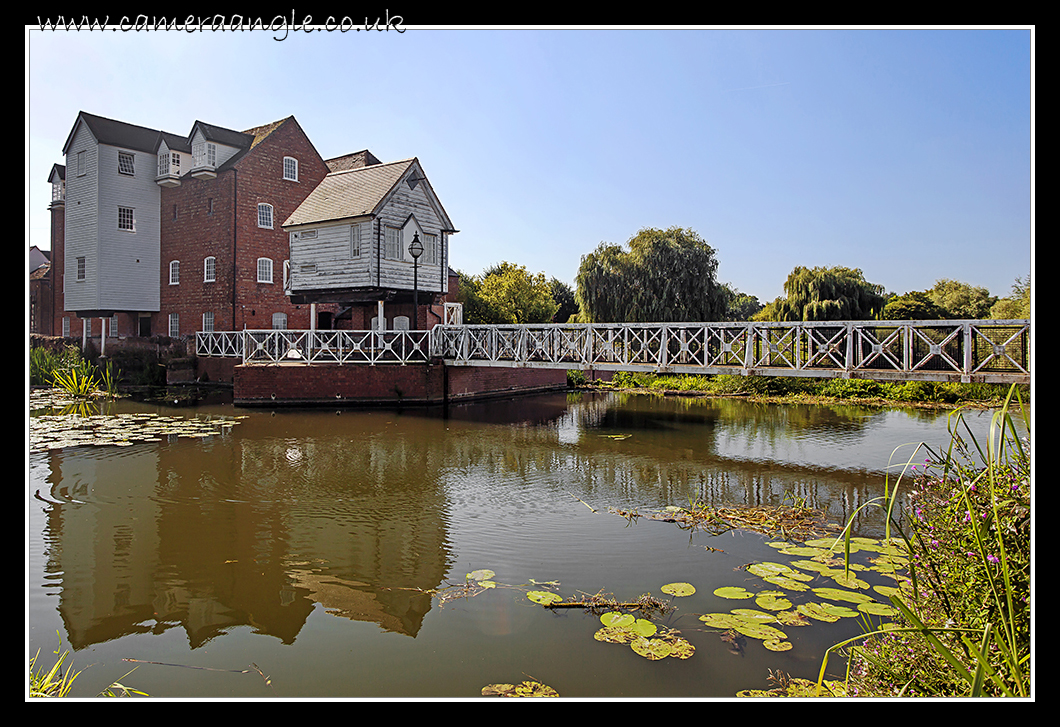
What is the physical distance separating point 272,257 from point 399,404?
11637mm

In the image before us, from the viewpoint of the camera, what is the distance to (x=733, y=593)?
574 cm

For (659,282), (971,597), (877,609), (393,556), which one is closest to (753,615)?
(877,609)

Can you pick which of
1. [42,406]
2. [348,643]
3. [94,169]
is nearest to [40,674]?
[348,643]

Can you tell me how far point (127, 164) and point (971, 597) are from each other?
3299cm

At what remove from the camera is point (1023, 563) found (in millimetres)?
3137

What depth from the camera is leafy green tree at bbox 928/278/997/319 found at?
35094mm

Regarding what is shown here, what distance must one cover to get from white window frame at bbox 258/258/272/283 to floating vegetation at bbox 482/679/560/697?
26.4 meters

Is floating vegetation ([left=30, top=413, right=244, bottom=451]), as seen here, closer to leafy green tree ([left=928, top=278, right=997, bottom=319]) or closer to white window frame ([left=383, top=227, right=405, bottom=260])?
white window frame ([left=383, top=227, right=405, bottom=260])

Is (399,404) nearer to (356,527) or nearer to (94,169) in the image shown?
(356,527)

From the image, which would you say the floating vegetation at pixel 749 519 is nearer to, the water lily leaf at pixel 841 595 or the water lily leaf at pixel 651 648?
the water lily leaf at pixel 841 595

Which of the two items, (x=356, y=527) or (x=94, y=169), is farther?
(x=94, y=169)

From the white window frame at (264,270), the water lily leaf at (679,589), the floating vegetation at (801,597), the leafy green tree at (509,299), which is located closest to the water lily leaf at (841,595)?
the floating vegetation at (801,597)

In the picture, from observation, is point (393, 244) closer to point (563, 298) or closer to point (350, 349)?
point (350, 349)

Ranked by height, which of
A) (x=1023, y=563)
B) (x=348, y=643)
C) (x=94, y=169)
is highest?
(x=94, y=169)
